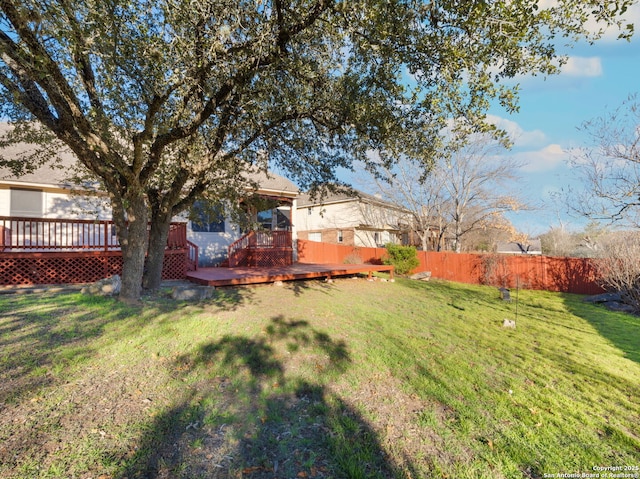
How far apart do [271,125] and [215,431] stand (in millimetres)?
5556

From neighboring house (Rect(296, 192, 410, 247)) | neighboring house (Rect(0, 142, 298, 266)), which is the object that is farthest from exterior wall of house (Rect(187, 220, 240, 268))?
neighboring house (Rect(296, 192, 410, 247))

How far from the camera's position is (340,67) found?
19.8ft

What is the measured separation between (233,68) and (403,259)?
48.1 feet

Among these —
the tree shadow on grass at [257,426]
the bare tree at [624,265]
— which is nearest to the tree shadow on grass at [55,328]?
the tree shadow on grass at [257,426]

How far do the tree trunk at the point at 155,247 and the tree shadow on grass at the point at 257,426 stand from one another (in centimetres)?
376

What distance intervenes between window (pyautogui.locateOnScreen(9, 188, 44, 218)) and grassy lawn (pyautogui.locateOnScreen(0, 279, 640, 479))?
5.89 m

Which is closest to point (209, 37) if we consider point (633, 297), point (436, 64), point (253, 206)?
point (436, 64)

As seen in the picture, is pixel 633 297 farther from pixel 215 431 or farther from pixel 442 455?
pixel 215 431

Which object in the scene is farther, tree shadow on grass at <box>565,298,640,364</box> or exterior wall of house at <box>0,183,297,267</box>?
exterior wall of house at <box>0,183,297,267</box>

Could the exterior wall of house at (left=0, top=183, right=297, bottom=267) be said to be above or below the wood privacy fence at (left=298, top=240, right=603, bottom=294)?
above

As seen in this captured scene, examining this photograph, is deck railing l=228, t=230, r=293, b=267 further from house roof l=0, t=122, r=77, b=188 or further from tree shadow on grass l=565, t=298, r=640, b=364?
tree shadow on grass l=565, t=298, r=640, b=364

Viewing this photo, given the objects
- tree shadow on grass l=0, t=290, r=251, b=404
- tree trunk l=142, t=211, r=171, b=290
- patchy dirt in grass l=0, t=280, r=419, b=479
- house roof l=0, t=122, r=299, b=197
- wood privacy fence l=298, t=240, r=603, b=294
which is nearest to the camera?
patchy dirt in grass l=0, t=280, r=419, b=479

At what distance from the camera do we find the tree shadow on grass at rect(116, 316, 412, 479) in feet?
8.00

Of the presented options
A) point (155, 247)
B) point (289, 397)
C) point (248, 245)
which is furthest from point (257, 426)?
point (248, 245)
